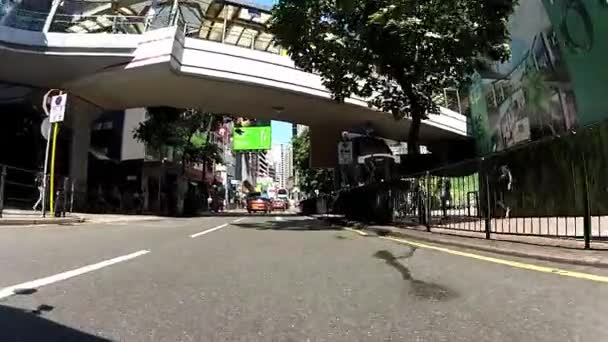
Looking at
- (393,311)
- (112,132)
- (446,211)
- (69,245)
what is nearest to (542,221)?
(446,211)

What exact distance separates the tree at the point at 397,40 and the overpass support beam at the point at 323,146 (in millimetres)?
19322

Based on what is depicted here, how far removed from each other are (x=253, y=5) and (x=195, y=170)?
1182 inches

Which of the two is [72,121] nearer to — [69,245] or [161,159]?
Answer: [161,159]

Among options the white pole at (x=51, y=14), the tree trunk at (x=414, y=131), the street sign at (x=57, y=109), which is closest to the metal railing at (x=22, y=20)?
the white pole at (x=51, y=14)

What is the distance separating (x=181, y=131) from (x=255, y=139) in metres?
22.7

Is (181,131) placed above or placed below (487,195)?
above

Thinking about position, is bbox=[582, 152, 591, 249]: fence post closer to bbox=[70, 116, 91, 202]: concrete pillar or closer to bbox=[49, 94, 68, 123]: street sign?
bbox=[49, 94, 68, 123]: street sign

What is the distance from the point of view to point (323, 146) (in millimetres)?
38719

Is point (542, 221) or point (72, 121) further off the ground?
point (72, 121)

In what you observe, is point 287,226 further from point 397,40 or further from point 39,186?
point 39,186

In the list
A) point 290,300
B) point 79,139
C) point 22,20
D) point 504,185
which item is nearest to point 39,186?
point 22,20

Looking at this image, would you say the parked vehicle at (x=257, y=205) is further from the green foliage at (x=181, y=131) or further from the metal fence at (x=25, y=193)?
the metal fence at (x=25, y=193)

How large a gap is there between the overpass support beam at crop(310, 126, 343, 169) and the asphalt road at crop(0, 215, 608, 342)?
29104 mm

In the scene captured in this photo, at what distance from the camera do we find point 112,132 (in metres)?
38.9
